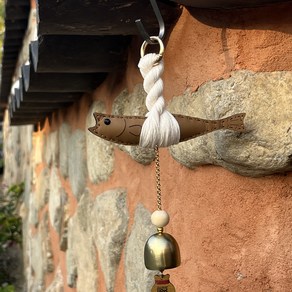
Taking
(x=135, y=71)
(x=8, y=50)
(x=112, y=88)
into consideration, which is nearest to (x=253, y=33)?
(x=135, y=71)

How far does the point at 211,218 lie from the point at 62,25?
388mm

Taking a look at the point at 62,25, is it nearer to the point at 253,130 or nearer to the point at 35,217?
the point at 253,130

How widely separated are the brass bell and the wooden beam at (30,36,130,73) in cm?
42

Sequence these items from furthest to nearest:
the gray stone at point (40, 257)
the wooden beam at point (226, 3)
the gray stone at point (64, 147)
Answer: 1. the gray stone at point (40, 257)
2. the gray stone at point (64, 147)
3. the wooden beam at point (226, 3)

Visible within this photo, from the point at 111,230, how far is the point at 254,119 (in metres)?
0.57

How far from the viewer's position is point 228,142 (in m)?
0.72

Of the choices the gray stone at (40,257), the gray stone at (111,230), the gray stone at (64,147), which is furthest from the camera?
the gray stone at (40,257)

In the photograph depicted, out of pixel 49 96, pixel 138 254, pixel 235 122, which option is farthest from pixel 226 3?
pixel 49 96

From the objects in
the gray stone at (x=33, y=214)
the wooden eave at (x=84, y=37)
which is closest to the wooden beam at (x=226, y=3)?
the wooden eave at (x=84, y=37)

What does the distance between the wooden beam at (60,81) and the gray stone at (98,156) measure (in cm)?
7

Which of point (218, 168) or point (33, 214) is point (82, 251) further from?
point (33, 214)

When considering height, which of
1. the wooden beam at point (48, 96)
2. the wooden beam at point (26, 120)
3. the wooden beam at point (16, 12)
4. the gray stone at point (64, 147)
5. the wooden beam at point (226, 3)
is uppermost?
the wooden beam at point (16, 12)

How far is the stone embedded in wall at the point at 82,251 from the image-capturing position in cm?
138

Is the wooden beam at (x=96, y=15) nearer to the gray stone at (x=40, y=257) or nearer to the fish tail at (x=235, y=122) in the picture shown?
the fish tail at (x=235, y=122)
